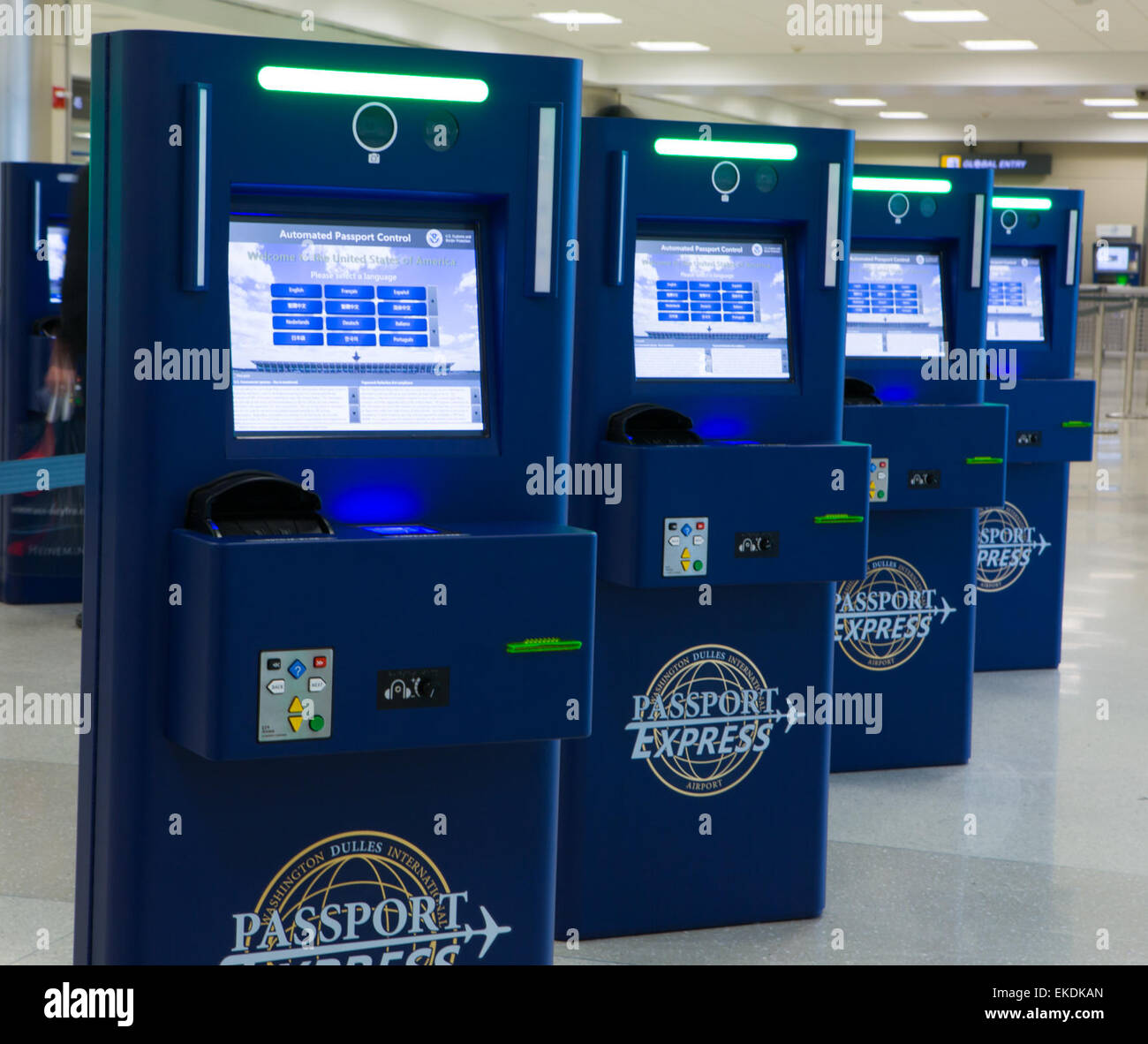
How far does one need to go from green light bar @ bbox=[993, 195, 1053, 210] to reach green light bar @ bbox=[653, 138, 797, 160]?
7.42ft

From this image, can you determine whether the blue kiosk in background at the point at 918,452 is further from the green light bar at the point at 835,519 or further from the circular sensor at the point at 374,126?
the circular sensor at the point at 374,126

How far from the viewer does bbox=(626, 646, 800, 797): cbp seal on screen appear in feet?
8.84

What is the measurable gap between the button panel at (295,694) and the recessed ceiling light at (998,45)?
14.5m

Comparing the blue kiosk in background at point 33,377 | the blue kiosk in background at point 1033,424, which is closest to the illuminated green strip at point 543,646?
the blue kiosk in background at point 1033,424

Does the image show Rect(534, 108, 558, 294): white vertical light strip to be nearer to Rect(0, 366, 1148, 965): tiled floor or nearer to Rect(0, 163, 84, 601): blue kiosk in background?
Rect(0, 366, 1148, 965): tiled floor

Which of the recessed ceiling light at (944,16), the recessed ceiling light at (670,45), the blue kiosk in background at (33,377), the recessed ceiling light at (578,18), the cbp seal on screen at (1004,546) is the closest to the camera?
the cbp seal on screen at (1004,546)

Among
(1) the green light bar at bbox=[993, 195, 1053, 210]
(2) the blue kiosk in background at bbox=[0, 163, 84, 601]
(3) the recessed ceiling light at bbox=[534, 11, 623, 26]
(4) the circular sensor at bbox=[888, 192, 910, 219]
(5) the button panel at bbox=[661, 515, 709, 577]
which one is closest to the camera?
(5) the button panel at bbox=[661, 515, 709, 577]

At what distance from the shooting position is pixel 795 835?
2.78 metres

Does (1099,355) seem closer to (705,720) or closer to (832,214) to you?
(832,214)

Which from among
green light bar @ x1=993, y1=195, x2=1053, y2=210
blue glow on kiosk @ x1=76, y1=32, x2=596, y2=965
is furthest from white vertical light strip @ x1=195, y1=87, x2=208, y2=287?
green light bar @ x1=993, y1=195, x2=1053, y2=210


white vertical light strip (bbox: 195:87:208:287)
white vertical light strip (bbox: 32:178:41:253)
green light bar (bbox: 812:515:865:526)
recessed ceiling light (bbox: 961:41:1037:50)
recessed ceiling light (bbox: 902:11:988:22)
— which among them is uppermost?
recessed ceiling light (bbox: 961:41:1037:50)

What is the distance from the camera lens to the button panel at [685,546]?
2527mm

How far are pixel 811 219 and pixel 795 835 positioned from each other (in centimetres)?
112

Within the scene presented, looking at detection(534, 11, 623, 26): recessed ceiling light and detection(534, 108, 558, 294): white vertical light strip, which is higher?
detection(534, 11, 623, 26): recessed ceiling light
